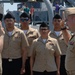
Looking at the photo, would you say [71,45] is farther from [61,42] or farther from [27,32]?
[27,32]

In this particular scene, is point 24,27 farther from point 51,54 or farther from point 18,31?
point 51,54

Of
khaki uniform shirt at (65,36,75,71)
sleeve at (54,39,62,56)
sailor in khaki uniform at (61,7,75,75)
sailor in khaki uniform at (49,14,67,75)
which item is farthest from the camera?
sailor in khaki uniform at (49,14,67,75)

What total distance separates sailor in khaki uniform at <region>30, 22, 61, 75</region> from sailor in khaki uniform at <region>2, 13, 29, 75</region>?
0.83 ft

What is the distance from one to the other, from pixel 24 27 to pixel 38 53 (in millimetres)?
795

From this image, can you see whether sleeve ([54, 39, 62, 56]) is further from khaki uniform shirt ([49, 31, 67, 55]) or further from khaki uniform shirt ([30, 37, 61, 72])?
khaki uniform shirt ([49, 31, 67, 55])

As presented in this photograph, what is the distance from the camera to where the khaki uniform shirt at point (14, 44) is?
6.13m

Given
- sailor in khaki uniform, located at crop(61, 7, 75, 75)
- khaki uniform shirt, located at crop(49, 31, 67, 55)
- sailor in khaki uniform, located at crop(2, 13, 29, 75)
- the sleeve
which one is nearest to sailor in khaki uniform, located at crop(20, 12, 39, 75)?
sailor in khaki uniform, located at crop(2, 13, 29, 75)

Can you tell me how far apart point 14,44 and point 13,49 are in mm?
93

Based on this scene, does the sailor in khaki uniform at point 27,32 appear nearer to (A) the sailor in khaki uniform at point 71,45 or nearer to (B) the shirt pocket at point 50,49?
(B) the shirt pocket at point 50,49

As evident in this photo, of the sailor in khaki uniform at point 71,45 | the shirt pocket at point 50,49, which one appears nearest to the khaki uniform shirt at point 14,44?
the shirt pocket at point 50,49

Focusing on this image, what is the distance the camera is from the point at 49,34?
6.59 m

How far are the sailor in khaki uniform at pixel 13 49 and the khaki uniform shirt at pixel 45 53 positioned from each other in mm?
273

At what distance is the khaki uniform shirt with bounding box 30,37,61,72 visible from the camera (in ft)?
19.6

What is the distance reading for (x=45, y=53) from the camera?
5.96 meters
